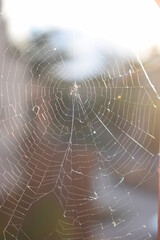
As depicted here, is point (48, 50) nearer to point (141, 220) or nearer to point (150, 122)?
point (150, 122)

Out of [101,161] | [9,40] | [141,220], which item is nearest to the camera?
[9,40]

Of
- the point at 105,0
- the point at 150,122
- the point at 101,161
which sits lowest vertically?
the point at 101,161

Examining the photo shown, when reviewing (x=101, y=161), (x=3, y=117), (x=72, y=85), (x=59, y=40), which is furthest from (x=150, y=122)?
(x=3, y=117)

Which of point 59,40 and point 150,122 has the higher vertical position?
point 59,40

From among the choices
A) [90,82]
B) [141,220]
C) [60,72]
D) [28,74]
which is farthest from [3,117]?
[141,220]

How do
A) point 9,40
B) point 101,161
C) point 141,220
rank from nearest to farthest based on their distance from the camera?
point 9,40 < point 141,220 < point 101,161

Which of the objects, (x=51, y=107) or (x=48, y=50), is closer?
(x=48, y=50)
